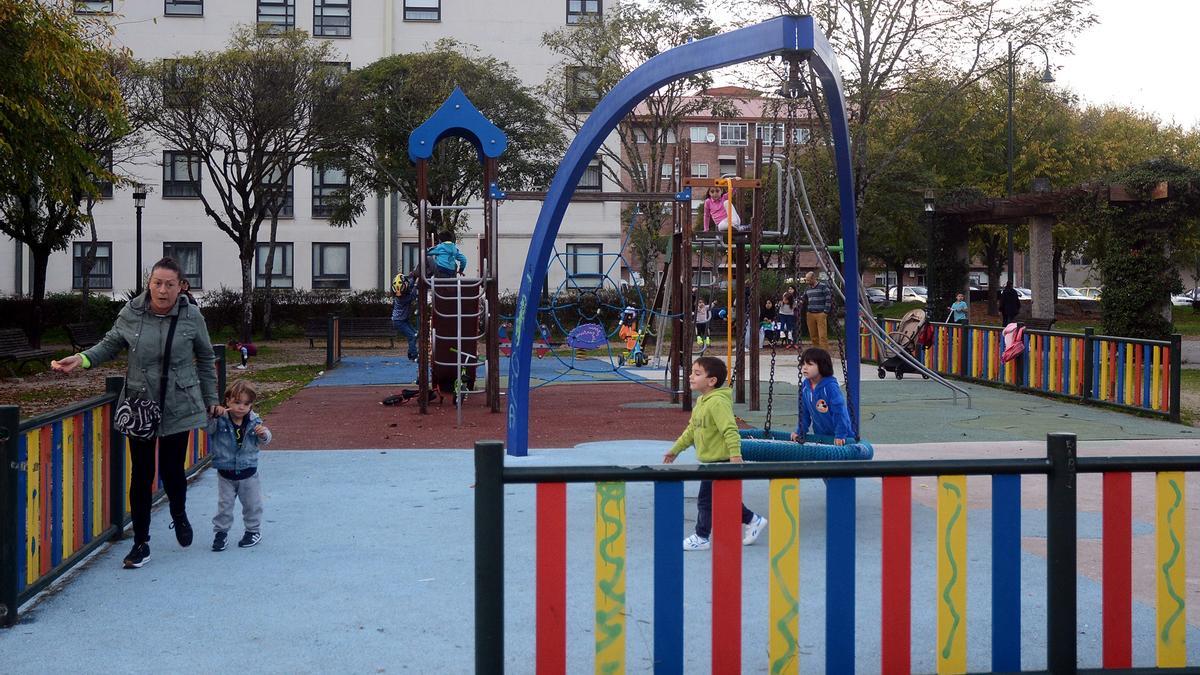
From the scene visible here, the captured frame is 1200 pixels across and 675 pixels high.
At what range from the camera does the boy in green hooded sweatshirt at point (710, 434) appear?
22.0 feet

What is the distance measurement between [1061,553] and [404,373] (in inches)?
704

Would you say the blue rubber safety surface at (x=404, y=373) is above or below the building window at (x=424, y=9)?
below

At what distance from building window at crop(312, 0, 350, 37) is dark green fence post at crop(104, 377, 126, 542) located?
37.0 m

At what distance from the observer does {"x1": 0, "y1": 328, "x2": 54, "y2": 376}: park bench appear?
827 inches

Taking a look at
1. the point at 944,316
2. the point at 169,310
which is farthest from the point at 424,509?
the point at 944,316

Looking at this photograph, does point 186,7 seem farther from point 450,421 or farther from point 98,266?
point 450,421

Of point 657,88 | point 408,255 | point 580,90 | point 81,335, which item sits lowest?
point 81,335

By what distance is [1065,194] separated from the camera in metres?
25.0

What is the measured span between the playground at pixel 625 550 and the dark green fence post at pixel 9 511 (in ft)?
0.06

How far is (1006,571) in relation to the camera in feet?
13.3

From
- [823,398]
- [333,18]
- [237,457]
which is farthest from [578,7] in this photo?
[237,457]

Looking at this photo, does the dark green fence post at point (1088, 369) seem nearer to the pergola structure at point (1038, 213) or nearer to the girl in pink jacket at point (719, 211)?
the girl in pink jacket at point (719, 211)

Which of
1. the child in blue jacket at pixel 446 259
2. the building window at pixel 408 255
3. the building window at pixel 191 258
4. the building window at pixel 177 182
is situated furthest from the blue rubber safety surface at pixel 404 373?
the building window at pixel 177 182

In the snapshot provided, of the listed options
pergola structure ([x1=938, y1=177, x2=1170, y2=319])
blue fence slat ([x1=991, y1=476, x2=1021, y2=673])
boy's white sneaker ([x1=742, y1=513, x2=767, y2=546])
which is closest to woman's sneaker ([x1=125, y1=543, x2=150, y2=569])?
boy's white sneaker ([x1=742, y1=513, x2=767, y2=546])
